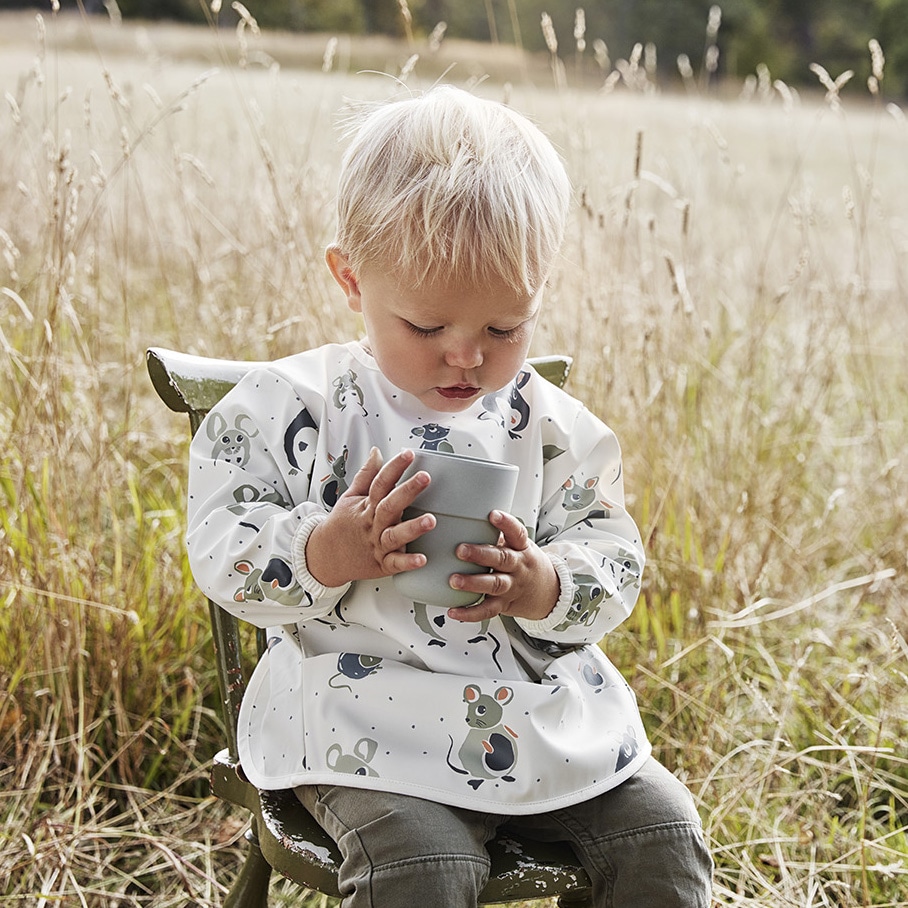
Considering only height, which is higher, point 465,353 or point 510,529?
point 465,353

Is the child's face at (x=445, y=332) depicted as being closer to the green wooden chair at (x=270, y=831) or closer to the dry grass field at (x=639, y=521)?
the green wooden chair at (x=270, y=831)

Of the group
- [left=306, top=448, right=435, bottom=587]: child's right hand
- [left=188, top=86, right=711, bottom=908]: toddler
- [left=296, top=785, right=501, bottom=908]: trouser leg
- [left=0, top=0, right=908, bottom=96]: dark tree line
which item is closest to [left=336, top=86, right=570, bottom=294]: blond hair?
[left=188, top=86, right=711, bottom=908]: toddler

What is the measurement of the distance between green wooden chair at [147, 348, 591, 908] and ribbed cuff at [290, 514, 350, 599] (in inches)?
11.7

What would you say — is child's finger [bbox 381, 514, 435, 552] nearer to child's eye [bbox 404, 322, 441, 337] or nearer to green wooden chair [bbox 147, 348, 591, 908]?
child's eye [bbox 404, 322, 441, 337]

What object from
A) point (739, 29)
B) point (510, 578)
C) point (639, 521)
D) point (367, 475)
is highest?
point (367, 475)

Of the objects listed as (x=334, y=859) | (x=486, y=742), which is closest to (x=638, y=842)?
(x=486, y=742)

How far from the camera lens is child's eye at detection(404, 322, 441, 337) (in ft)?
4.51

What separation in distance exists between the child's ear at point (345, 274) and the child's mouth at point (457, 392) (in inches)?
6.6

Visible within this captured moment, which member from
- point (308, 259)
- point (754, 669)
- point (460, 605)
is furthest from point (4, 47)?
point (460, 605)

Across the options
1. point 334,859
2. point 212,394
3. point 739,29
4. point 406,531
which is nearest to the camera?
point 406,531

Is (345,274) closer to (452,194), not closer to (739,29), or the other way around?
(452,194)

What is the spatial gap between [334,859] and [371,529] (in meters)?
0.41

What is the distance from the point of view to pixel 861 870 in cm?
186

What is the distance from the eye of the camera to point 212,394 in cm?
159
